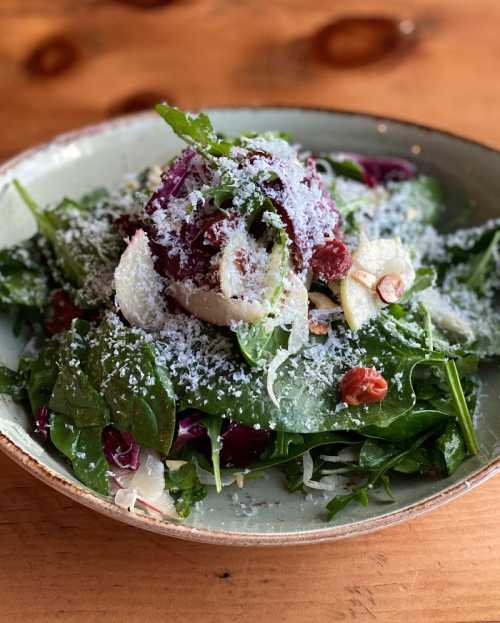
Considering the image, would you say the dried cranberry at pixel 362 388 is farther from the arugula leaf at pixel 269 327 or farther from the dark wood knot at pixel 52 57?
the dark wood knot at pixel 52 57

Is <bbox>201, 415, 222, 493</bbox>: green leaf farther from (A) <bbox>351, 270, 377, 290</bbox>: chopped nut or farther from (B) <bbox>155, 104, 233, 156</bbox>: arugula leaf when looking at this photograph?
(B) <bbox>155, 104, 233, 156</bbox>: arugula leaf

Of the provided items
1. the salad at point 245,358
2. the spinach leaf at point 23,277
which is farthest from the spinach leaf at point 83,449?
the spinach leaf at point 23,277

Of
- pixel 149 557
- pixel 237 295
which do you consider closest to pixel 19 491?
pixel 149 557

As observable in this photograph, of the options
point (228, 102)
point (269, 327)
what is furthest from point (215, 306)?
point (228, 102)

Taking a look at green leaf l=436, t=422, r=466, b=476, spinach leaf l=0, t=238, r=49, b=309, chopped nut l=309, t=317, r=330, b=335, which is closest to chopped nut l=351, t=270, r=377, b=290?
chopped nut l=309, t=317, r=330, b=335

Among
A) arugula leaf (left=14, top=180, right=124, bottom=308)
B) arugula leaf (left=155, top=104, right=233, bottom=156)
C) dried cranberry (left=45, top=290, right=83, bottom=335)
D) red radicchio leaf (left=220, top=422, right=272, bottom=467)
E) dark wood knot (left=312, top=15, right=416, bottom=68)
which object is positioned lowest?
red radicchio leaf (left=220, top=422, right=272, bottom=467)

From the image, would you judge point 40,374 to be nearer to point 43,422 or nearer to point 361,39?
point 43,422
